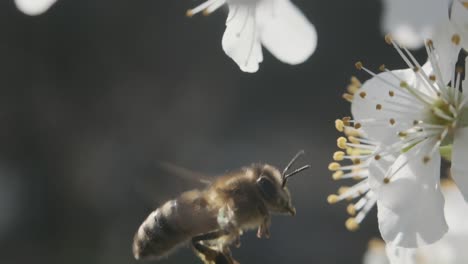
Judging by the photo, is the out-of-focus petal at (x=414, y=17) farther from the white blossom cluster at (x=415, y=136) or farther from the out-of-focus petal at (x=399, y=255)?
the out-of-focus petal at (x=399, y=255)

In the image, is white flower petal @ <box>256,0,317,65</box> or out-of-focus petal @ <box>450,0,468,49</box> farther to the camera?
white flower petal @ <box>256,0,317,65</box>

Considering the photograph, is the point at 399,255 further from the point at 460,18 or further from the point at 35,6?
the point at 35,6

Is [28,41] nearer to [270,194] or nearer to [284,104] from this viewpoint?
[284,104]

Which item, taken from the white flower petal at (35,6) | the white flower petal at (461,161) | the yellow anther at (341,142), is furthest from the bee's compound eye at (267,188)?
the white flower petal at (35,6)

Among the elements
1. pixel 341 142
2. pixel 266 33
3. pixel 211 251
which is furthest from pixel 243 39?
pixel 211 251

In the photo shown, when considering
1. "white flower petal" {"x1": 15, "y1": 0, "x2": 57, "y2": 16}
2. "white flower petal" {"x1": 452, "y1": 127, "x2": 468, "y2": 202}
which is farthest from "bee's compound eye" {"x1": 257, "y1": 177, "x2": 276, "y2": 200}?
"white flower petal" {"x1": 15, "y1": 0, "x2": 57, "y2": 16}

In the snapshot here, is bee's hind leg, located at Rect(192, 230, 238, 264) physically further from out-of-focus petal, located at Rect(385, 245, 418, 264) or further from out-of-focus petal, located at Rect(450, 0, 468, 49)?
out-of-focus petal, located at Rect(450, 0, 468, 49)

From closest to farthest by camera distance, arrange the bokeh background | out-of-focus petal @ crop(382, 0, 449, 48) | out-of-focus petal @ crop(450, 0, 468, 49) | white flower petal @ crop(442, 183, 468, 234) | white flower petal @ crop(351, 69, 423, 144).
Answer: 1. out-of-focus petal @ crop(382, 0, 449, 48)
2. out-of-focus petal @ crop(450, 0, 468, 49)
3. white flower petal @ crop(351, 69, 423, 144)
4. white flower petal @ crop(442, 183, 468, 234)
5. the bokeh background

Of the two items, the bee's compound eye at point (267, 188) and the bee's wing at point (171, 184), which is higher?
the bee's wing at point (171, 184)
